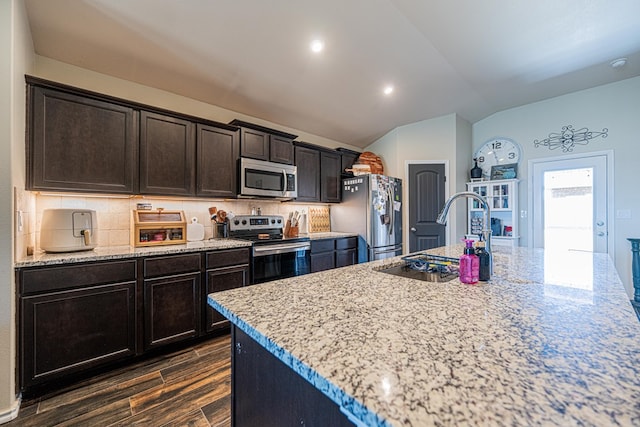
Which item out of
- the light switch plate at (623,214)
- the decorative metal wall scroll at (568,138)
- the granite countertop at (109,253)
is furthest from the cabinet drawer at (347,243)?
the light switch plate at (623,214)

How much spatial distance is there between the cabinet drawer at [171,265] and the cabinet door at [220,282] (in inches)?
6.5

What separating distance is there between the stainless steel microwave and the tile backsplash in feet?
1.21

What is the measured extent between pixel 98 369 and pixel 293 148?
283cm

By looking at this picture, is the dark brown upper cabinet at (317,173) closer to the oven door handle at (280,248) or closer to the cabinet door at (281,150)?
the cabinet door at (281,150)

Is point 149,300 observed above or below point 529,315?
below

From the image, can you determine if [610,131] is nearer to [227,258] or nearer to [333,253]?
[333,253]

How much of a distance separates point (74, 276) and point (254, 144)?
6.46ft

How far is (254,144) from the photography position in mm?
3098

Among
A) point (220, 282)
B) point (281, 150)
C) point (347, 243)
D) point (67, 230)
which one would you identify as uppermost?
point (281, 150)

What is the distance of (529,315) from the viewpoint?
2.61ft

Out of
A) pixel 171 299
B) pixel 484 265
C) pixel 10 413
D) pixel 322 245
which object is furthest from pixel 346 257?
pixel 10 413

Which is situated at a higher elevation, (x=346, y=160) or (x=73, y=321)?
(x=346, y=160)

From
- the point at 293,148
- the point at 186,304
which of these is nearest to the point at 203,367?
the point at 186,304

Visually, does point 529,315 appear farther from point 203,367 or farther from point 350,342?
point 203,367
